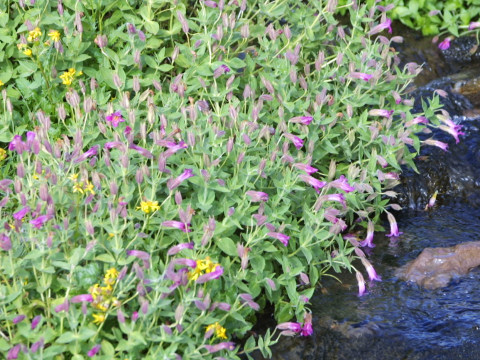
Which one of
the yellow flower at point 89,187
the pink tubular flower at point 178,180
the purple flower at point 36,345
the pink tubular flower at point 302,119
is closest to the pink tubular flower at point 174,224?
the pink tubular flower at point 178,180

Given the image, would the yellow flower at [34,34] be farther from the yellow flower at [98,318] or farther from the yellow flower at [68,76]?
the yellow flower at [98,318]

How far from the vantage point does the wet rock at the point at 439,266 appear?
4.05m

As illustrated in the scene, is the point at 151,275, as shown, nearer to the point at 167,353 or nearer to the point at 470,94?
the point at 167,353

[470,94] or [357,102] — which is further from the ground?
[357,102]

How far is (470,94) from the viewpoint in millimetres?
6129

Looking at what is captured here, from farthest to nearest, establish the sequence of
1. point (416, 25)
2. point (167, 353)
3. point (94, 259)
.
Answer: point (416, 25)
point (94, 259)
point (167, 353)

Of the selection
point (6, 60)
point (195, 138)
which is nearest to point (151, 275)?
point (195, 138)

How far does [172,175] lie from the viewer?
347cm

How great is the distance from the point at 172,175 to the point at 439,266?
5.08 ft

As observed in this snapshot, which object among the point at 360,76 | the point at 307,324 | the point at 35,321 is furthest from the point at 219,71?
the point at 35,321

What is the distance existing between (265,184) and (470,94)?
2961 millimetres

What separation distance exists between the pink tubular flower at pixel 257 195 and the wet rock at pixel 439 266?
1.10 metres

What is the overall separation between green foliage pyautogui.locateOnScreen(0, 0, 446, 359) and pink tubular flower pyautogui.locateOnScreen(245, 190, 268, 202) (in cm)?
1

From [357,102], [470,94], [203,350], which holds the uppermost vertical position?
[357,102]
